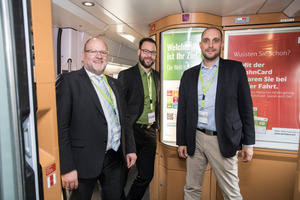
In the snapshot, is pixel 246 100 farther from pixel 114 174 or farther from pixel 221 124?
pixel 114 174

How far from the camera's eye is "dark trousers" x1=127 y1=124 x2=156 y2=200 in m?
2.72

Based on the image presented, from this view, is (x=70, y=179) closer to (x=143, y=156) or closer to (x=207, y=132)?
(x=143, y=156)

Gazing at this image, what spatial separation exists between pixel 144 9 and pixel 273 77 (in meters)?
2.03

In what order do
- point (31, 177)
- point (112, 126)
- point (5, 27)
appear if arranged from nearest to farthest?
point (5, 27) < point (31, 177) < point (112, 126)

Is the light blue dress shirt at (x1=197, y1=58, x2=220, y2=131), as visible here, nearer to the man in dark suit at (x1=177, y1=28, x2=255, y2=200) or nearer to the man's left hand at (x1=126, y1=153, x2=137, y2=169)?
the man in dark suit at (x1=177, y1=28, x2=255, y2=200)

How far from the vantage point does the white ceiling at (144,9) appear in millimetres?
2395

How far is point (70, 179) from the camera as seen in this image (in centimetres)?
170

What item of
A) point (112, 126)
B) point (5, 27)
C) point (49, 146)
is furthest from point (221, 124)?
point (5, 27)

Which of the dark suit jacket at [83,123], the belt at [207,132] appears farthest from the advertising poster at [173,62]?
the dark suit jacket at [83,123]

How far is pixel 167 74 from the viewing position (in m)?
3.06

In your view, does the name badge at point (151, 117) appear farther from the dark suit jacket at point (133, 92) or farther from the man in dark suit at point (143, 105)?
the dark suit jacket at point (133, 92)

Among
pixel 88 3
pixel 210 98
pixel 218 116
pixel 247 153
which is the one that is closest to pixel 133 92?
pixel 210 98

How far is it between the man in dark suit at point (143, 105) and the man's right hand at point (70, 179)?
1055mm

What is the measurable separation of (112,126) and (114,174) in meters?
0.52
